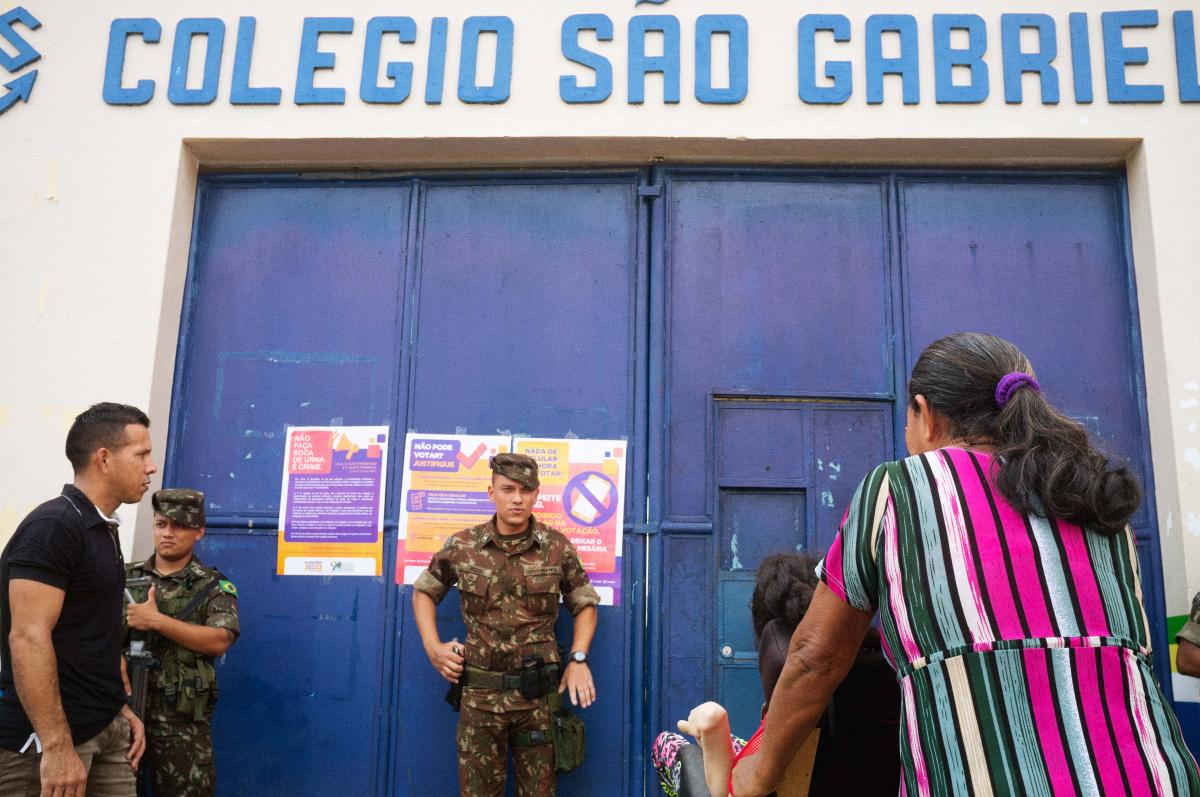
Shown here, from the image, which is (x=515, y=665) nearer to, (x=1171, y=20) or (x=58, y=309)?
(x=58, y=309)

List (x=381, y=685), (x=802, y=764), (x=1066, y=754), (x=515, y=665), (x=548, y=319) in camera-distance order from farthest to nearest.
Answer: (x=548, y=319), (x=381, y=685), (x=515, y=665), (x=802, y=764), (x=1066, y=754)

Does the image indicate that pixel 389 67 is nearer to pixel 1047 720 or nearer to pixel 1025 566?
pixel 1025 566

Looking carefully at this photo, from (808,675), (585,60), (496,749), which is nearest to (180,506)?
(496,749)

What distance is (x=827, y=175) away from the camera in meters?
5.11

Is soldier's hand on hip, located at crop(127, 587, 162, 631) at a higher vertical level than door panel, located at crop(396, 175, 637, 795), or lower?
lower

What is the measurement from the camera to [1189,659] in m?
3.56

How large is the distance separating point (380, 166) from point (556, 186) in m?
1.00

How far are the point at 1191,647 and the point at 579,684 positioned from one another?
2.43 m

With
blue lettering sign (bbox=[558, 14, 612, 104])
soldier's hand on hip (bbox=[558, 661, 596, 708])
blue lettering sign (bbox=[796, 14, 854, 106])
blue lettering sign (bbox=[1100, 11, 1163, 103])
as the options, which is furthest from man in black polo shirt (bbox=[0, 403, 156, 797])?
blue lettering sign (bbox=[1100, 11, 1163, 103])

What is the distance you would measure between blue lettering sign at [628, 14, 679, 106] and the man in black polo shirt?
297 cm

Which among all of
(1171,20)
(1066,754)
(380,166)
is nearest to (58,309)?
(380,166)

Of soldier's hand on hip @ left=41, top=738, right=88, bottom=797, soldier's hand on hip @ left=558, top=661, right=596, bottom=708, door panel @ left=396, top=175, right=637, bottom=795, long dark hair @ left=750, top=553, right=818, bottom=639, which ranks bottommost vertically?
soldier's hand on hip @ left=41, top=738, right=88, bottom=797

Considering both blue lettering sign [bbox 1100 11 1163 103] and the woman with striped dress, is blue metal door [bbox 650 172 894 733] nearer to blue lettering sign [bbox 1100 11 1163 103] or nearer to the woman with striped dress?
blue lettering sign [bbox 1100 11 1163 103]

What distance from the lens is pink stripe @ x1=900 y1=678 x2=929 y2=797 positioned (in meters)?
1.61
